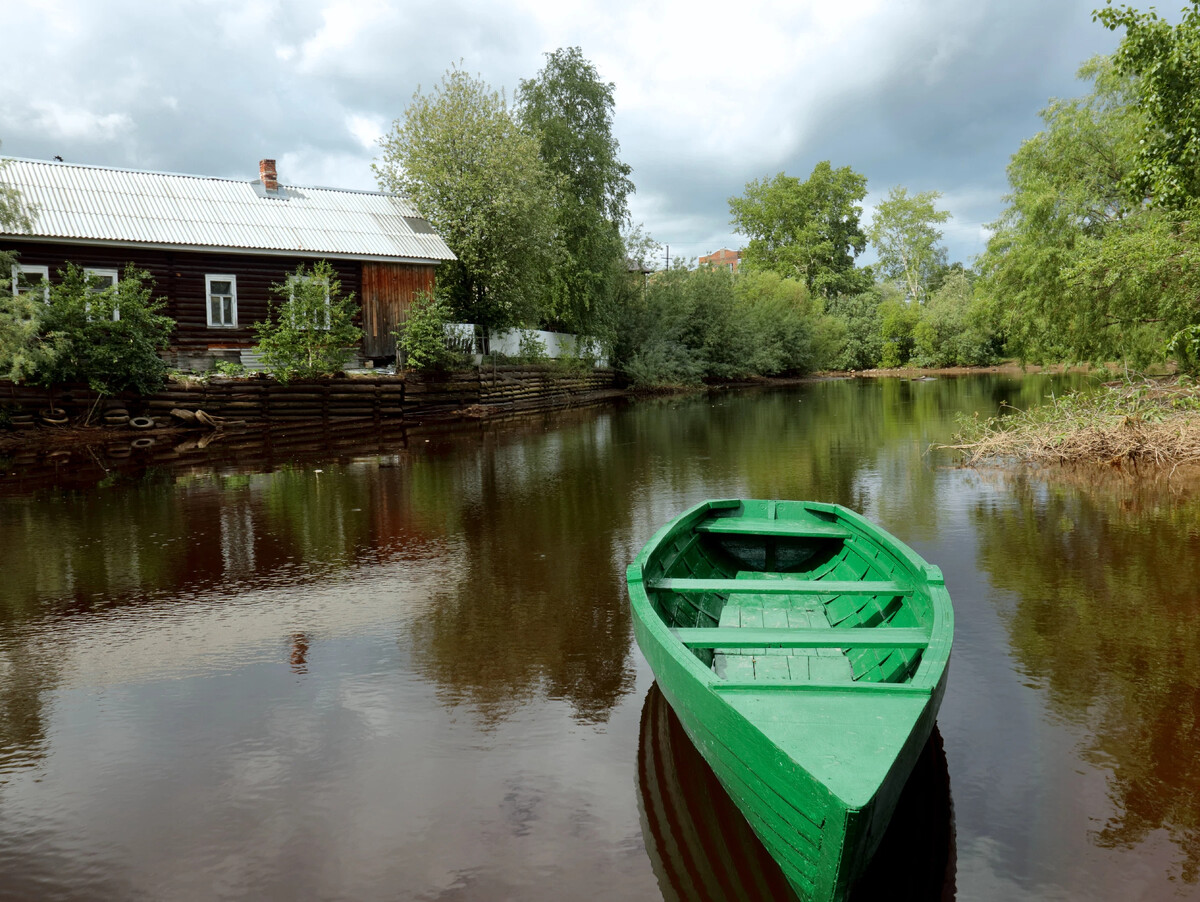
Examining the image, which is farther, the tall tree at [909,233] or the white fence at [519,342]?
the tall tree at [909,233]

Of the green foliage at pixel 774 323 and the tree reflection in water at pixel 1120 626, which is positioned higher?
the green foliage at pixel 774 323

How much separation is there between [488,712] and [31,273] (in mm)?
21502

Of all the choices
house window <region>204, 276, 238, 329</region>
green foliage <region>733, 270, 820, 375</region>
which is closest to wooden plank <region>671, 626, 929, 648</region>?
house window <region>204, 276, 238, 329</region>

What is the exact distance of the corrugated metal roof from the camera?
73.4 ft

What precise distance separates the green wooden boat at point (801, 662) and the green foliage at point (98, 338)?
17.0 metres

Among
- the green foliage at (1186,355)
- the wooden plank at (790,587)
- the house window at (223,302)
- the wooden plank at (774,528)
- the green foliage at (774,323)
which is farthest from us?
the green foliage at (774,323)

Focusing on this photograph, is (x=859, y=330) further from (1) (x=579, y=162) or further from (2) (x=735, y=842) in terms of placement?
(2) (x=735, y=842)

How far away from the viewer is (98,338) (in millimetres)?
19547

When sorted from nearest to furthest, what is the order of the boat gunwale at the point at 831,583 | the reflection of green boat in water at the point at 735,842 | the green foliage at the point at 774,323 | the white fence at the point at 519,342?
the reflection of green boat in water at the point at 735,842, the boat gunwale at the point at 831,583, the white fence at the point at 519,342, the green foliage at the point at 774,323

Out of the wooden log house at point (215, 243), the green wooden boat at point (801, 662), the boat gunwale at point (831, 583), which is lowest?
the green wooden boat at point (801, 662)

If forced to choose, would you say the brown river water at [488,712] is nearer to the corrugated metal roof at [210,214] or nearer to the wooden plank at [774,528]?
the wooden plank at [774,528]

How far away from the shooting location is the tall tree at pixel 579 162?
1320 inches

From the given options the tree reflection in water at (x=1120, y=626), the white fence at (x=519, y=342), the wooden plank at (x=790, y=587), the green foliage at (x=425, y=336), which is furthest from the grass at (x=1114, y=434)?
the white fence at (x=519, y=342)

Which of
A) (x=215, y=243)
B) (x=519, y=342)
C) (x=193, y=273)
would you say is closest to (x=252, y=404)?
(x=193, y=273)
